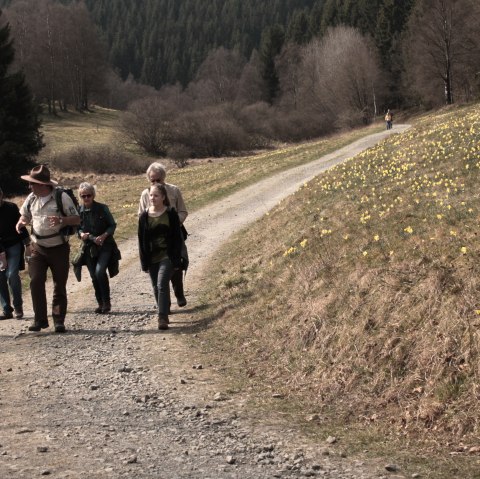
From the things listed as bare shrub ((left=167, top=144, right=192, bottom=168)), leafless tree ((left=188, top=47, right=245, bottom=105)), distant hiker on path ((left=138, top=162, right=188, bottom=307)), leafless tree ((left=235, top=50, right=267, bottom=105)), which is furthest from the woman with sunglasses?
leafless tree ((left=235, top=50, right=267, bottom=105))

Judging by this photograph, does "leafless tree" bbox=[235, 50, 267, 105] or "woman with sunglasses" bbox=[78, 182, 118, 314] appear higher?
"leafless tree" bbox=[235, 50, 267, 105]

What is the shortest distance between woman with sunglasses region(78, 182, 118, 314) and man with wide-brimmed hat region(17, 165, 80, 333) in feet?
3.13

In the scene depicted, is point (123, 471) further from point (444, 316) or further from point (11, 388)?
point (444, 316)

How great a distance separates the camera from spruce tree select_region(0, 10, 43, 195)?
1561 inches

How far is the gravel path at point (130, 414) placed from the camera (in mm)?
5117

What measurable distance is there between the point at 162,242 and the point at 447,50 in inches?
2388

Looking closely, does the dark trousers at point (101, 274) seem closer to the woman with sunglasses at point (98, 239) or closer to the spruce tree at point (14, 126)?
the woman with sunglasses at point (98, 239)

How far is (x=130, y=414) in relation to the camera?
20.7 feet

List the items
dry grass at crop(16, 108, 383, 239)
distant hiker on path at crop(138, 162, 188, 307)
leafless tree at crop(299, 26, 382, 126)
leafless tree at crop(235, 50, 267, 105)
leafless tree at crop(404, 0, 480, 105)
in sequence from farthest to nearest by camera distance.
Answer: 1. leafless tree at crop(235, 50, 267, 105)
2. leafless tree at crop(299, 26, 382, 126)
3. leafless tree at crop(404, 0, 480, 105)
4. dry grass at crop(16, 108, 383, 239)
5. distant hiker on path at crop(138, 162, 188, 307)

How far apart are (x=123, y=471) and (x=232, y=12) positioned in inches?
8000

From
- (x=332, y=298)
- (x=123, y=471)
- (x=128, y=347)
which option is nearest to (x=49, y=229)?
(x=128, y=347)

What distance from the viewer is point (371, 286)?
7.88 meters

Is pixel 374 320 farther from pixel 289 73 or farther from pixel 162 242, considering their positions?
pixel 289 73

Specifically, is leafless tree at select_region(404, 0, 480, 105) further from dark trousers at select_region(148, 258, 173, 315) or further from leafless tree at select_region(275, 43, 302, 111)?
dark trousers at select_region(148, 258, 173, 315)
